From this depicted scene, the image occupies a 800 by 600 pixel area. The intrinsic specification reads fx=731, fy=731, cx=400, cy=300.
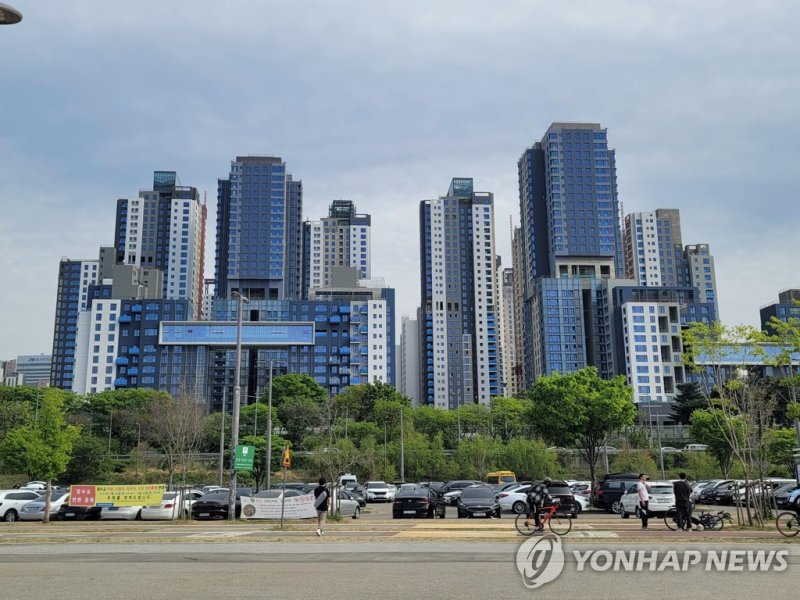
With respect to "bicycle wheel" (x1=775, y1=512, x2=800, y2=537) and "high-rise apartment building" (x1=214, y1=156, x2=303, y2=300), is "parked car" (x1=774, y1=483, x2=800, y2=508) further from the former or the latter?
"high-rise apartment building" (x1=214, y1=156, x2=303, y2=300)

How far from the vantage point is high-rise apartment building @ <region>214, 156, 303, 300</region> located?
163500 mm

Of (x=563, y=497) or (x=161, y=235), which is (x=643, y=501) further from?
(x=161, y=235)

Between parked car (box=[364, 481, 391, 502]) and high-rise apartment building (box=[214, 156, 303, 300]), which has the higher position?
high-rise apartment building (box=[214, 156, 303, 300])

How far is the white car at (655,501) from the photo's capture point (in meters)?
28.1

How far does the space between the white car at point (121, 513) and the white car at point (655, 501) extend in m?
20.5

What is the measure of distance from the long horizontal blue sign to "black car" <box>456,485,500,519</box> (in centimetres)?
11058

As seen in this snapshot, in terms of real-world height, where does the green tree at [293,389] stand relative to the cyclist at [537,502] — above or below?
above

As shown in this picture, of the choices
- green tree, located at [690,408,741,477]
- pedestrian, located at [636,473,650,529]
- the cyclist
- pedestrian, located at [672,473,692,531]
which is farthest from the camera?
green tree, located at [690,408,741,477]

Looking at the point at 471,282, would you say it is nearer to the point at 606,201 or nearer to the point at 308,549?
the point at 606,201

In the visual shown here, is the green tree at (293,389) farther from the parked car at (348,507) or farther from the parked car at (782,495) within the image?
the parked car at (782,495)

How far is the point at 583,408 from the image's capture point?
5156 centimetres

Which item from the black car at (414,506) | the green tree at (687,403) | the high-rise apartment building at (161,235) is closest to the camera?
the black car at (414,506)

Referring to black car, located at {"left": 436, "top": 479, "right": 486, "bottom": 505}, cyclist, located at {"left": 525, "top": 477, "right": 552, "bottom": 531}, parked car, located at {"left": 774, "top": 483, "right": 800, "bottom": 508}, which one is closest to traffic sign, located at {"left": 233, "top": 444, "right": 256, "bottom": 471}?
cyclist, located at {"left": 525, "top": 477, "right": 552, "bottom": 531}

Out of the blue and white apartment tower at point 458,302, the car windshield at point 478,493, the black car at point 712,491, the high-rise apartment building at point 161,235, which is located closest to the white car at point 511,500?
the car windshield at point 478,493
